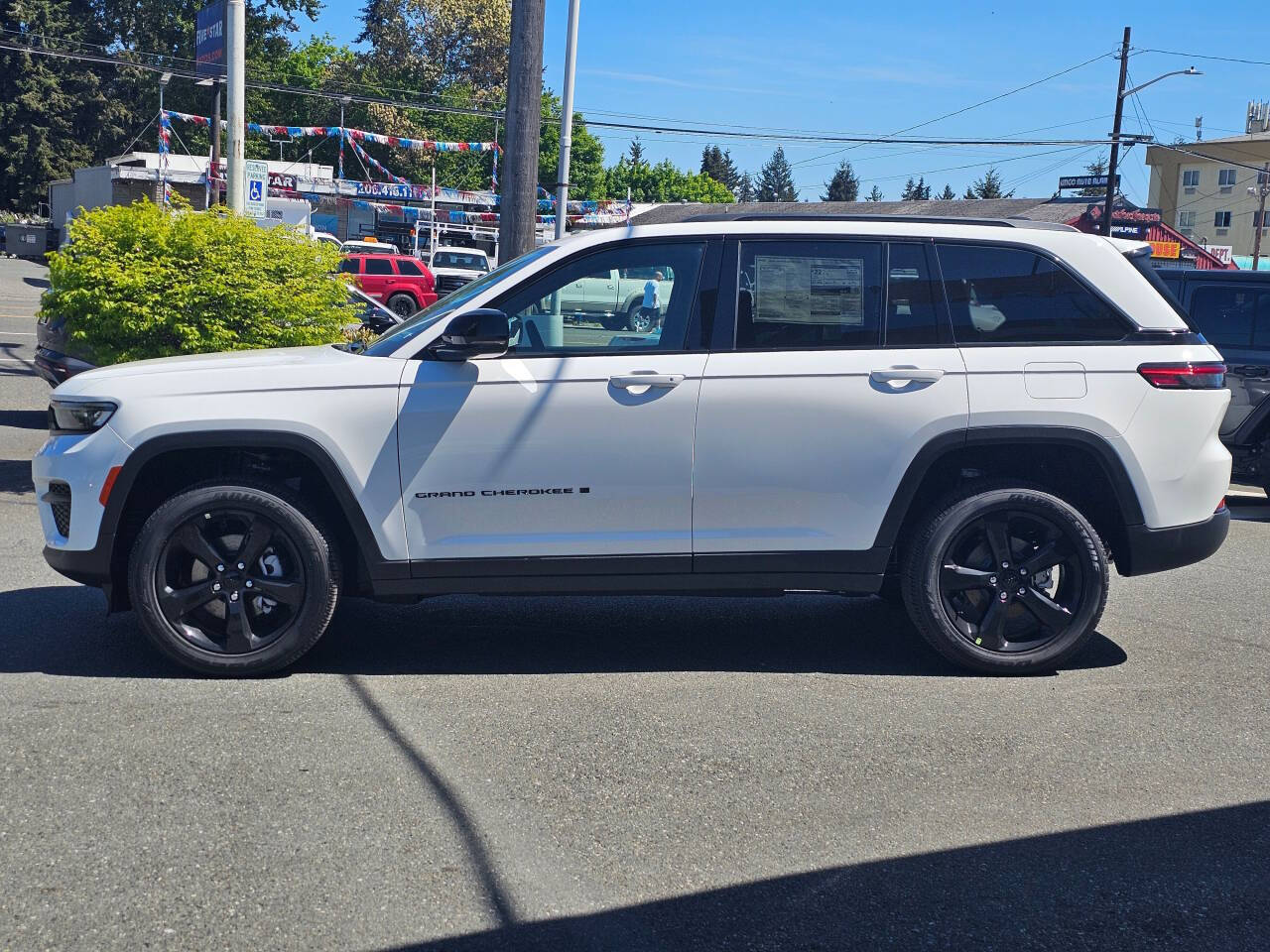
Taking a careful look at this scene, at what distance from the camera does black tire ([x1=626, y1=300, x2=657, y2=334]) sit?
17.9ft

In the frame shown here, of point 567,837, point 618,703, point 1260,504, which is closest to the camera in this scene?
point 567,837

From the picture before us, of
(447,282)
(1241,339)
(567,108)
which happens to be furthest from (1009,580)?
(447,282)

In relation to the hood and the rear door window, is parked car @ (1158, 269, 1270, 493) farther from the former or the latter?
the hood

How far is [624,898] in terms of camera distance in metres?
3.55

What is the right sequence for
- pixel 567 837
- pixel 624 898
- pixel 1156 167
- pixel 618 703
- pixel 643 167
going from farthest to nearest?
pixel 643 167
pixel 1156 167
pixel 618 703
pixel 567 837
pixel 624 898

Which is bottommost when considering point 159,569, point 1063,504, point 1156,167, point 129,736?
point 129,736

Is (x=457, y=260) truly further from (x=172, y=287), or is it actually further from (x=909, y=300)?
(x=909, y=300)

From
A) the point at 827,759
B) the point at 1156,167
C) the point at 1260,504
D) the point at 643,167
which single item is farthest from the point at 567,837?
the point at 643,167

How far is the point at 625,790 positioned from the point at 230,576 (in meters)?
1.97

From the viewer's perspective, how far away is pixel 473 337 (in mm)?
5164

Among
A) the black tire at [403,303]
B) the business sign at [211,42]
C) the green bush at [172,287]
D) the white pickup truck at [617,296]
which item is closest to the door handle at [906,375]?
the white pickup truck at [617,296]

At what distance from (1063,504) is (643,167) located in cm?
11680

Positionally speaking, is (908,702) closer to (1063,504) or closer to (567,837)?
(1063,504)

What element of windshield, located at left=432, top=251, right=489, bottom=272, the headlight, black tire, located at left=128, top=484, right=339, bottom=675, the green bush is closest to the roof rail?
black tire, located at left=128, top=484, right=339, bottom=675
